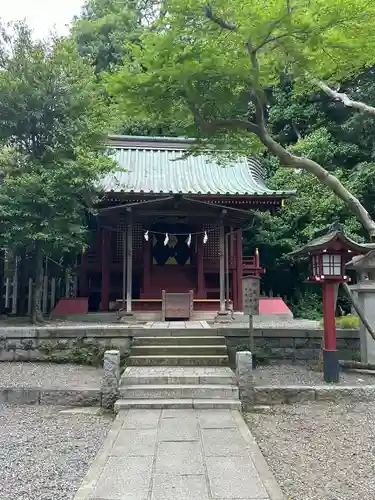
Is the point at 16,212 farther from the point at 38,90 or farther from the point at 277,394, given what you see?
the point at 277,394

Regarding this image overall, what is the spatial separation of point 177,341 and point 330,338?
9.03 ft

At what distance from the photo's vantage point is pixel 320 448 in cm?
443

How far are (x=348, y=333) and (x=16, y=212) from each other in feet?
25.7

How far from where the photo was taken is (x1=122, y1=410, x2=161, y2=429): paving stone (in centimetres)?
499

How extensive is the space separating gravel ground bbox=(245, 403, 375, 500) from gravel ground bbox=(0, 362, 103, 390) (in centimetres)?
284

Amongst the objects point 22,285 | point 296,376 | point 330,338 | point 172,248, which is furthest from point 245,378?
point 22,285

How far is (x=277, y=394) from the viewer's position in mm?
6094

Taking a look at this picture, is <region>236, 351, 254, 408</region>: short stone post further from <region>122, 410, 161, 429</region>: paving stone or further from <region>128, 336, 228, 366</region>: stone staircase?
<region>122, 410, 161, 429</region>: paving stone

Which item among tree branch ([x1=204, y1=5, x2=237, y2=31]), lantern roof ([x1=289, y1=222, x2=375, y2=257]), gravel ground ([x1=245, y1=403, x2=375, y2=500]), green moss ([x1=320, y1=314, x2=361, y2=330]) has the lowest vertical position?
gravel ground ([x1=245, y1=403, x2=375, y2=500])

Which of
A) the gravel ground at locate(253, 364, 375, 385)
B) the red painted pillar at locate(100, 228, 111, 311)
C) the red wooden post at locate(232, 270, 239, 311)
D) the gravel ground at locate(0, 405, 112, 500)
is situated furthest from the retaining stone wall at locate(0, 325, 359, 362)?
the red wooden post at locate(232, 270, 239, 311)

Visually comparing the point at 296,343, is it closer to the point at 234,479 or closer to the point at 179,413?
the point at 179,413

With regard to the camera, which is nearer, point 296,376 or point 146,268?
point 296,376

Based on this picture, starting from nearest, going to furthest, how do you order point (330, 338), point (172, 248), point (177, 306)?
point (330, 338) < point (177, 306) < point (172, 248)

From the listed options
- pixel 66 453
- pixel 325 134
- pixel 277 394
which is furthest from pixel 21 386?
pixel 325 134
